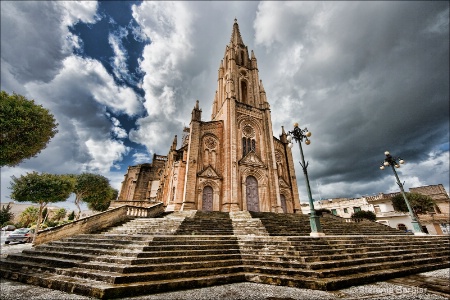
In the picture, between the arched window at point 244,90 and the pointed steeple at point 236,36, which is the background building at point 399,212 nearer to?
the arched window at point 244,90

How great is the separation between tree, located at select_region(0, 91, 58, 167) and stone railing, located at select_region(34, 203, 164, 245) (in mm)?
4870

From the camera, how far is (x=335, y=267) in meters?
5.10

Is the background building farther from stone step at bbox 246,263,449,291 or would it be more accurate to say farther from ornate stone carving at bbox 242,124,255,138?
stone step at bbox 246,263,449,291

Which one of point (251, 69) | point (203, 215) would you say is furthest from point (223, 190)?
point (251, 69)

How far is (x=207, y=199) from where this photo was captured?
1839cm

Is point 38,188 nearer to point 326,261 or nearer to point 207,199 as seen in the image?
point 207,199

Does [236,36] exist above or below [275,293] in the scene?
above

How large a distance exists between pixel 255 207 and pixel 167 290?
16.1 metres

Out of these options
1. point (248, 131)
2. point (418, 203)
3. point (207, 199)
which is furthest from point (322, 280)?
point (418, 203)

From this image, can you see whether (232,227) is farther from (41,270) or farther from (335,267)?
(41,270)

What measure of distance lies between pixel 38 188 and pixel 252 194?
19.3m

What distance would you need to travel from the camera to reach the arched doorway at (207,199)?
1813 cm

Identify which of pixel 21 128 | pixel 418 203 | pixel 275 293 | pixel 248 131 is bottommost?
pixel 275 293

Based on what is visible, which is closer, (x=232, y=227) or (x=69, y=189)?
(x=232, y=227)
